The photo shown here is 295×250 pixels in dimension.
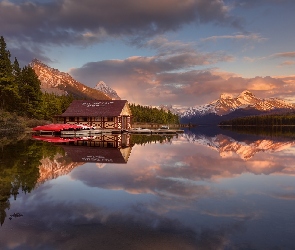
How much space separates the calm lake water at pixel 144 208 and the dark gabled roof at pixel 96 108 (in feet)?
178

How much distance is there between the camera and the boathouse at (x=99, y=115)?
237 feet

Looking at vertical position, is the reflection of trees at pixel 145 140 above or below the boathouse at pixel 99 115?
below

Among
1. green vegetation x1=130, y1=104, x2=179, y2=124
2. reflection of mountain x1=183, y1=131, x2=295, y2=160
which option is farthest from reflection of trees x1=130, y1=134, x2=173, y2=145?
green vegetation x1=130, y1=104, x2=179, y2=124

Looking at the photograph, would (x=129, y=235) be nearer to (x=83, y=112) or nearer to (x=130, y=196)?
(x=130, y=196)

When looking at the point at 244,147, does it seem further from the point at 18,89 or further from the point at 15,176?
the point at 18,89

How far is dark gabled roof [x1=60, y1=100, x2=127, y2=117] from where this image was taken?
237 ft

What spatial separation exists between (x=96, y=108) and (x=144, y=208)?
65.9 m

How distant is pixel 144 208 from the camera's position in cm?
1009

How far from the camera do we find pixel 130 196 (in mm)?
11664

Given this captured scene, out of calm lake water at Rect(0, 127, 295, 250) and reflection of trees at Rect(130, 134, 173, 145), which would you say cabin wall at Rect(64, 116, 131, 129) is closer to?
reflection of trees at Rect(130, 134, 173, 145)

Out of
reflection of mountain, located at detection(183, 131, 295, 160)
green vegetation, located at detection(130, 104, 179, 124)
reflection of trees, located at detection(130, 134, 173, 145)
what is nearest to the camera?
reflection of mountain, located at detection(183, 131, 295, 160)

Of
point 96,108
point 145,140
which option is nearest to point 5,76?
point 96,108

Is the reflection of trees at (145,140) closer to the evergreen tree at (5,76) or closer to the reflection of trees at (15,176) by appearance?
the reflection of trees at (15,176)

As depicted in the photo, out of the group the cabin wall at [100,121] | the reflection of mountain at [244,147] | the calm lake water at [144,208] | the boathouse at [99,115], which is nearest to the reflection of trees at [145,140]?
the reflection of mountain at [244,147]
